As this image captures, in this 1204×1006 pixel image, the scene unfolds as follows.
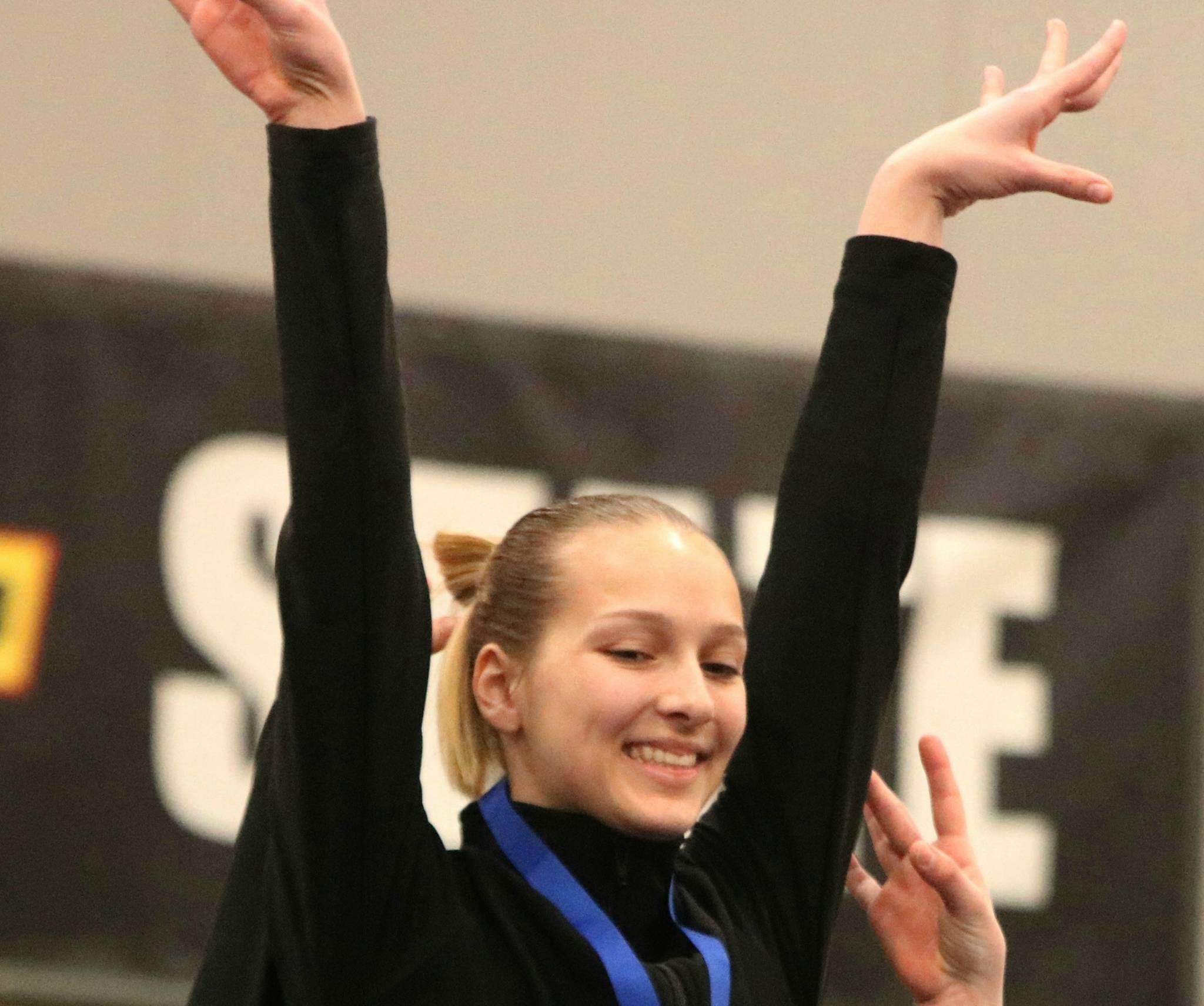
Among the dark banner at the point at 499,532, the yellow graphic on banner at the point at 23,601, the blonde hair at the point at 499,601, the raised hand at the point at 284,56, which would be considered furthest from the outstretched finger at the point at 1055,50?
the yellow graphic on banner at the point at 23,601

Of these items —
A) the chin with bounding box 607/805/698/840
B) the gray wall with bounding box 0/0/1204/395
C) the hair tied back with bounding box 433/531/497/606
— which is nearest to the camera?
the chin with bounding box 607/805/698/840

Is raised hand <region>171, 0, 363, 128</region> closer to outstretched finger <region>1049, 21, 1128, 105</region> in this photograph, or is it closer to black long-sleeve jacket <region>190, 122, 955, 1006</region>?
black long-sleeve jacket <region>190, 122, 955, 1006</region>

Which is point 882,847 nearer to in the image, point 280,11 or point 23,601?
point 280,11

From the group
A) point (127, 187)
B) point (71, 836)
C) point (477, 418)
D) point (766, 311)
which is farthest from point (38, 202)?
point (766, 311)

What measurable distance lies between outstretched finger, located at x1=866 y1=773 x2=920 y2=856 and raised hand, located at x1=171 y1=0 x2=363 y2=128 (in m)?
0.61

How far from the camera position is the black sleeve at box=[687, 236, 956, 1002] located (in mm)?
1147

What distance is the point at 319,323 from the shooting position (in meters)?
0.90

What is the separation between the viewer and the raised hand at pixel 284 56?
89 cm

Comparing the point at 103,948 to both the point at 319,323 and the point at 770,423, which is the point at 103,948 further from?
the point at 319,323

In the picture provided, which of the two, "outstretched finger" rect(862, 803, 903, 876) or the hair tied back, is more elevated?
the hair tied back

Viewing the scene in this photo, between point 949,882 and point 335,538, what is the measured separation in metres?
0.53

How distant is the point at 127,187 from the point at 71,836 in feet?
2.82

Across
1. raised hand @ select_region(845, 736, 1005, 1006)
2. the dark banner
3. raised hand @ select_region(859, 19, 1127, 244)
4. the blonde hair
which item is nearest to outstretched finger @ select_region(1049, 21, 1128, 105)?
raised hand @ select_region(859, 19, 1127, 244)

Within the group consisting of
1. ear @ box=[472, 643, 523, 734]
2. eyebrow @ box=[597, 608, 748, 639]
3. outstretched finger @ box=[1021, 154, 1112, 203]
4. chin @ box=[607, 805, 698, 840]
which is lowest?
chin @ box=[607, 805, 698, 840]
